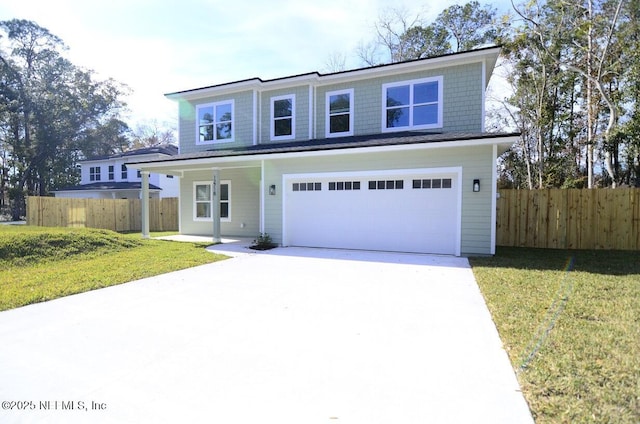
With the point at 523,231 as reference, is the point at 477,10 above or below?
above

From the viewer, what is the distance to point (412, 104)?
10703 millimetres

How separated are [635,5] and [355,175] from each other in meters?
13.4

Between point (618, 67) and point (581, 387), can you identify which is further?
point (618, 67)

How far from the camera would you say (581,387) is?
2.52m

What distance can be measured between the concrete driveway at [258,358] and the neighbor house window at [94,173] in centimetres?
2515

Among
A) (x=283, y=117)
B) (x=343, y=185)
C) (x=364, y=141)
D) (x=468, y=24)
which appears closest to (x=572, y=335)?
(x=343, y=185)

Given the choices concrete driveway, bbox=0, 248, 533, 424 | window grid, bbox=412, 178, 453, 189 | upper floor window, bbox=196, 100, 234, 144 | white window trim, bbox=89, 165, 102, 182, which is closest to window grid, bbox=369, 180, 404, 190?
window grid, bbox=412, 178, 453, 189

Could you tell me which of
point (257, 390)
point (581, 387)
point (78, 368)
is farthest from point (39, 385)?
point (581, 387)

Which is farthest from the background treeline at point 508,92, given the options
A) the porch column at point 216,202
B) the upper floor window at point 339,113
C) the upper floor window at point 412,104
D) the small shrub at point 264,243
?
the porch column at point 216,202

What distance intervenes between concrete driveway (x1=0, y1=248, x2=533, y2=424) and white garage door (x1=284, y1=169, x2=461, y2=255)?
3.83 metres

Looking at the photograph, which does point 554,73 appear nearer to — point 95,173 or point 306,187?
point 306,187

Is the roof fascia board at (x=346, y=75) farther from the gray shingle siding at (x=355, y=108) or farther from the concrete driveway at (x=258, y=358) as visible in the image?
the concrete driveway at (x=258, y=358)

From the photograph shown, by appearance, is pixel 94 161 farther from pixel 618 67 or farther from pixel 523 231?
pixel 618 67

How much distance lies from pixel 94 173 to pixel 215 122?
18361mm
